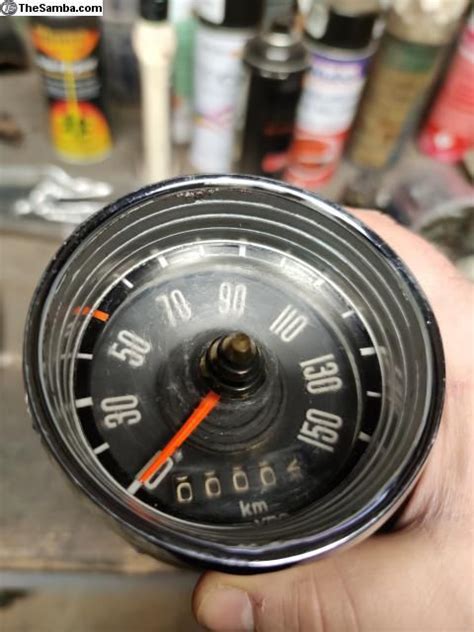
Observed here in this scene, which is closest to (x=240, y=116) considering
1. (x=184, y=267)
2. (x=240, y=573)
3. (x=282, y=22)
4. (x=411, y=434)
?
(x=282, y=22)

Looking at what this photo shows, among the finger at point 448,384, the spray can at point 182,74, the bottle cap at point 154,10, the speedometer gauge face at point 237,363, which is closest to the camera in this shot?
the speedometer gauge face at point 237,363

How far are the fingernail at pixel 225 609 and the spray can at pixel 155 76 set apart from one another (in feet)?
3.03

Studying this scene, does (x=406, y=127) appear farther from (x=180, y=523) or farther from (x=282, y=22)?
(x=180, y=523)

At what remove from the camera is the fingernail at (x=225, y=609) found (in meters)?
0.72

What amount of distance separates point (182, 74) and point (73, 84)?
0.82ft

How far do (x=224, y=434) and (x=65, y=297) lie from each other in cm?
25

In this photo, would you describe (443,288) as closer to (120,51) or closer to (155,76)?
(155,76)

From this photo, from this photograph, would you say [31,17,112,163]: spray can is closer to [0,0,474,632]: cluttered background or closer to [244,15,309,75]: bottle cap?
[0,0,474,632]: cluttered background

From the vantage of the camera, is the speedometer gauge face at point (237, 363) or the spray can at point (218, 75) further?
the spray can at point (218, 75)

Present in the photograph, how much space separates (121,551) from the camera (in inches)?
42.1

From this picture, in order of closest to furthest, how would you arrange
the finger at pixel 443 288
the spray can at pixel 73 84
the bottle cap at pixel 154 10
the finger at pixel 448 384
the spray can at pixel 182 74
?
the finger at pixel 448 384 → the finger at pixel 443 288 → the bottle cap at pixel 154 10 → the spray can at pixel 73 84 → the spray can at pixel 182 74

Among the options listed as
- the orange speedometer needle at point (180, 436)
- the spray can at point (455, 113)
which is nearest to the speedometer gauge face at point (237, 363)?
the orange speedometer needle at point (180, 436)

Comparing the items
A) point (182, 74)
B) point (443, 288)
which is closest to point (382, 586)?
point (443, 288)

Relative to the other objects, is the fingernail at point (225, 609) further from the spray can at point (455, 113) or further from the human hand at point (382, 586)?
the spray can at point (455, 113)
